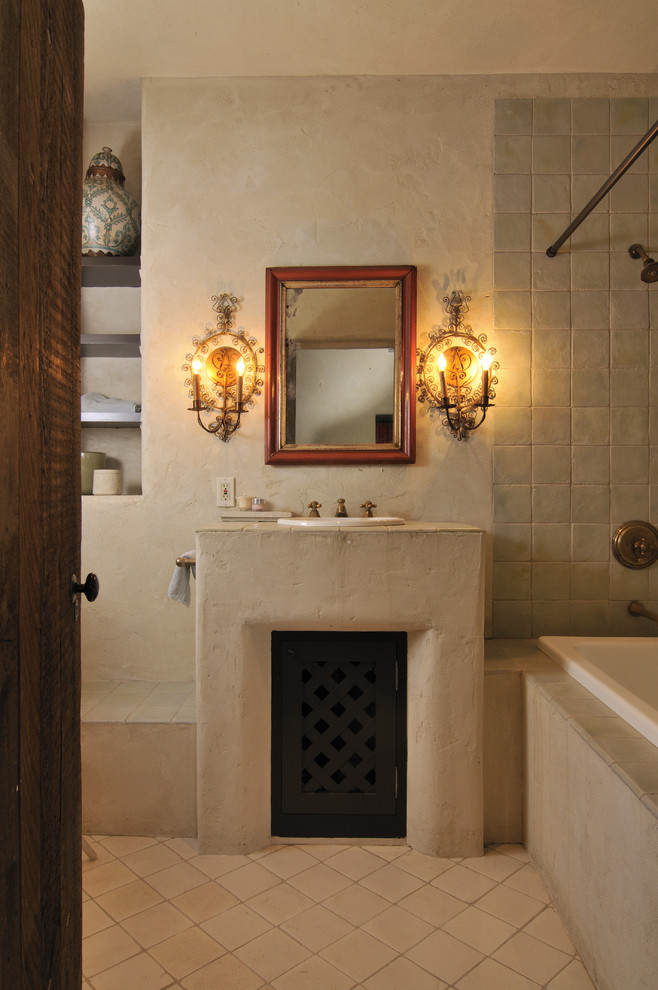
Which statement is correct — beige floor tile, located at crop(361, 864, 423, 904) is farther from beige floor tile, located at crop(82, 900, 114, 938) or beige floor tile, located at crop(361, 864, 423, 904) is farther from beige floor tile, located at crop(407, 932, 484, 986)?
beige floor tile, located at crop(82, 900, 114, 938)

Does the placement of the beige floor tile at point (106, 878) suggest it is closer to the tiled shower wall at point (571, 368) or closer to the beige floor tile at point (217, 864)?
the beige floor tile at point (217, 864)

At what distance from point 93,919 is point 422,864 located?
921 millimetres

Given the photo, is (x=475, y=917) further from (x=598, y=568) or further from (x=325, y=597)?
(x=598, y=568)

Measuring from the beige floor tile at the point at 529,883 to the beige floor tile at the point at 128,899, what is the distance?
0.98 meters

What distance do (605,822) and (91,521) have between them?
1907 mm

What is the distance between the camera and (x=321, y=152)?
92.4 inches

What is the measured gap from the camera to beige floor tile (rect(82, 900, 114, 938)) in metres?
1.61

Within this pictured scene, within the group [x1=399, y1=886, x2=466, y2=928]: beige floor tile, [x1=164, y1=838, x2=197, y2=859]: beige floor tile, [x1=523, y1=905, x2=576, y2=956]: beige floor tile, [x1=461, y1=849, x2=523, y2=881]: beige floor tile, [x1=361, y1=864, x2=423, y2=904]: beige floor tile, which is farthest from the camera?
[x1=164, y1=838, x2=197, y2=859]: beige floor tile

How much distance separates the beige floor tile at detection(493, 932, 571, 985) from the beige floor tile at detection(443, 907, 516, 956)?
0.02 meters

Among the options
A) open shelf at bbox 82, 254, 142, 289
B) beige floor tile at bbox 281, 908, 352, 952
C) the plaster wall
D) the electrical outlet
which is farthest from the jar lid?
beige floor tile at bbox 281, 908, 352, 952

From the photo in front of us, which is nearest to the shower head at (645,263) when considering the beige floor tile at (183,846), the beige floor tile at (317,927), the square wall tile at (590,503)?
the square wall tile at (590,503)

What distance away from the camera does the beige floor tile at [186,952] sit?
1.47 metres

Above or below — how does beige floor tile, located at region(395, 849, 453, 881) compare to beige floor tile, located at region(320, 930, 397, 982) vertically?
below

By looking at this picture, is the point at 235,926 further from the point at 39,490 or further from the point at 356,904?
the point at 39,490
